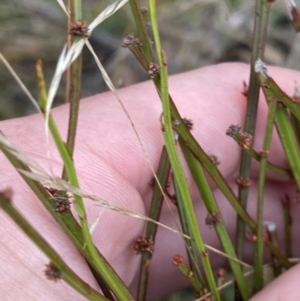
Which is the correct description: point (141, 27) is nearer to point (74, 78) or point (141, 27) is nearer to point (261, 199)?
point (74, 78)

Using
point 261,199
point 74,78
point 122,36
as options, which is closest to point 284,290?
point 261,199

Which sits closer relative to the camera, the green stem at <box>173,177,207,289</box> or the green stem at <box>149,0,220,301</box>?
the green stem at <box>149,0,220,301</box>

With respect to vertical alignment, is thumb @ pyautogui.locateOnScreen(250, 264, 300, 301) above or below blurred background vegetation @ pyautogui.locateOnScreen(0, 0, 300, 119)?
below

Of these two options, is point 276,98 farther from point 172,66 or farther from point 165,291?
point 172,66

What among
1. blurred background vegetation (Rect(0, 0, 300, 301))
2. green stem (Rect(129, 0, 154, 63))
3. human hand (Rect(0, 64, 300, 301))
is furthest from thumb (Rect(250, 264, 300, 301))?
blurred background vegetation (Rect(0, 0, 300, 301))

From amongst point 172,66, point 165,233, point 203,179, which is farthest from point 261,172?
point 172,66

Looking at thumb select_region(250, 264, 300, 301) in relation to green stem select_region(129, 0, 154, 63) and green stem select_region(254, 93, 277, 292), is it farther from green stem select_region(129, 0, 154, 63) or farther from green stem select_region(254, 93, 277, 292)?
green stem select_region(129, 0, 154, 63)

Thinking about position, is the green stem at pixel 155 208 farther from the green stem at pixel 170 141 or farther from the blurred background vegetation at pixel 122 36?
the blurred background vegetation at pixel 122 36
